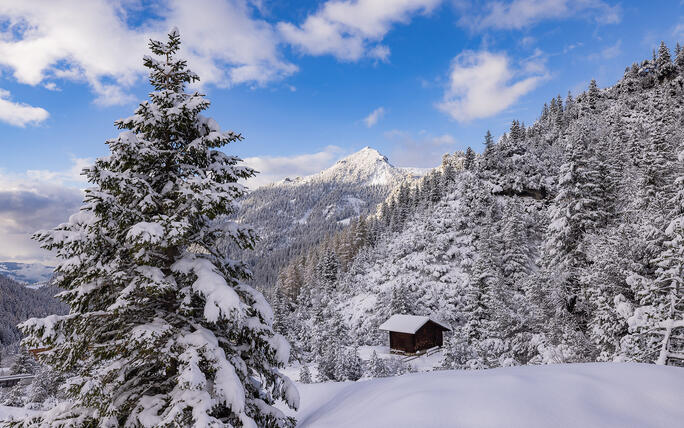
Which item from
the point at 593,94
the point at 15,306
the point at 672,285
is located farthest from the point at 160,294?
the point at 15,306

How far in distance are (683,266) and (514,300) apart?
72.5 ft

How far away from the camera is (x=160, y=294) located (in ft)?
19.3

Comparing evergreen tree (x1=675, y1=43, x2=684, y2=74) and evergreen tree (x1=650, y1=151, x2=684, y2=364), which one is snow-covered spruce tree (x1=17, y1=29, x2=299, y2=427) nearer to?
evergreen tree (x1=650, y1=151, x2=684, y2=364)

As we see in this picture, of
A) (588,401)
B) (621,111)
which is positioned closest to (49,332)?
(588,401)

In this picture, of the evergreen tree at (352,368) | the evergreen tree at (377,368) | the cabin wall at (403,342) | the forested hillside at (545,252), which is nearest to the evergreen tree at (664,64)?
the forested hillside at (545,252)

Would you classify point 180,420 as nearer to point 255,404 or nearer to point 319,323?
point 255,404

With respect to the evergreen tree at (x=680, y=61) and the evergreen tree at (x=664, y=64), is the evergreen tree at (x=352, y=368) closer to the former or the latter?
the evergreen tree at (x=664, y=64)

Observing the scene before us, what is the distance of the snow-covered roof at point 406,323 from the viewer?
110 feet

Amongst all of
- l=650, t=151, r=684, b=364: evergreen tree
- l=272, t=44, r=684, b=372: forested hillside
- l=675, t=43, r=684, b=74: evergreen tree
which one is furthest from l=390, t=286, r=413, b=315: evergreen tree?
l=675, t=43, r=684, b=74: evergreen tree

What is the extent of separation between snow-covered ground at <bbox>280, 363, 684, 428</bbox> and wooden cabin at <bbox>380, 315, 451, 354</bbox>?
2908 cm

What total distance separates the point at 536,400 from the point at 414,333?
30.6 meters

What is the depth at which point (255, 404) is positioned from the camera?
6.43 metres

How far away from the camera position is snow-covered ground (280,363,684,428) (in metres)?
4.17

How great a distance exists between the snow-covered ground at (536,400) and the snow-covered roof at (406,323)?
28714 mm
